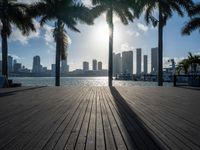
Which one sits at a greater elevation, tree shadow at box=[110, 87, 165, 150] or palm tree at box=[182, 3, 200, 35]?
palm tree at box=[182, 3, 200, 35]

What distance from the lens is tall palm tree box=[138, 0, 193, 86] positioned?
982 inches

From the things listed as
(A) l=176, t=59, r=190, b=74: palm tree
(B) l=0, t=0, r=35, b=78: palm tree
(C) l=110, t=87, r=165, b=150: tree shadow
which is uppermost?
(B) l=0, t=0, r=35, b=78: palm tree

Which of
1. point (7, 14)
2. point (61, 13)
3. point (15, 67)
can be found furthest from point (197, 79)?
point (15, 67)

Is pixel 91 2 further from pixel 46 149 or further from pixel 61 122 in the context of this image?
pixel 46 149

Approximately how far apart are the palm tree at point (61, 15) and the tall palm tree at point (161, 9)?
6.36 m

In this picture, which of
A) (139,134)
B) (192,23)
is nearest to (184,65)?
(192,23)

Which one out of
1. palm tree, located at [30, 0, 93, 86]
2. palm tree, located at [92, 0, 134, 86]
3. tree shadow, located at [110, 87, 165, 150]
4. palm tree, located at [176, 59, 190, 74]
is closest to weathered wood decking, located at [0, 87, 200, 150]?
tree shadow, located at [110, 87, 165, 150]

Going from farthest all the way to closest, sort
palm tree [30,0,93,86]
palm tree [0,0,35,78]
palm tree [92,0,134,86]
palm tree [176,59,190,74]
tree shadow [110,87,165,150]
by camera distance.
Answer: palm tree [176,59,190,74]
palm tree [92,0,134,86]
palm tree [30,0,93,86]
palm tree [0,0,35,78]
tree shadow [110,87,165,150]

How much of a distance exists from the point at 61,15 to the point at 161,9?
10856 mm

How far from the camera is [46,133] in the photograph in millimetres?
4820

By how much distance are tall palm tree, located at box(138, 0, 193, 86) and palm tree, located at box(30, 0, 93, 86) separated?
20.9 ft

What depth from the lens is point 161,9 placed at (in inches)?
990

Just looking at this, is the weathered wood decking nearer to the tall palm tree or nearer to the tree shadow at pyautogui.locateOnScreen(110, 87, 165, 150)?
the tree shadow at pyautogui.locateOnScreen(110, 87, 165, 150)

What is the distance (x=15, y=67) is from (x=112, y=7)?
186m
